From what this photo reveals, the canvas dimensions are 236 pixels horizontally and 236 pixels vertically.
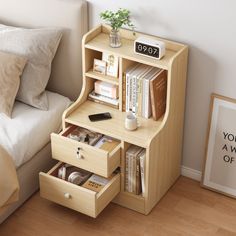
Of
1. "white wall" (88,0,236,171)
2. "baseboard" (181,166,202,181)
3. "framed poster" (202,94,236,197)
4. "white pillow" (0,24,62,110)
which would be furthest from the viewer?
"baseboard" (181,166,202,181)

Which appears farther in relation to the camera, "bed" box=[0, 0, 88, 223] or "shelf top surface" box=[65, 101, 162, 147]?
"bed" box=[0, 0, 88, 223]

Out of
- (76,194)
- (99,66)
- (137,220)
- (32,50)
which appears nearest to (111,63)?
(99,66)

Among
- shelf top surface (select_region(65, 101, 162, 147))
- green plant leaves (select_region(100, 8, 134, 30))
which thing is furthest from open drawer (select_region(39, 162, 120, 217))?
green plant leaves (select_region(100, 8, 134, 30))

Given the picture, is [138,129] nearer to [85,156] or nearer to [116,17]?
[85,156]

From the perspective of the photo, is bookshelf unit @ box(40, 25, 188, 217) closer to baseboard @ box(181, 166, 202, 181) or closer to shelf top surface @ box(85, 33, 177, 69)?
shelf top surface @ box(85, 33, 177, 69)

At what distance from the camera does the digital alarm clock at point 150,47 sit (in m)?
2.80

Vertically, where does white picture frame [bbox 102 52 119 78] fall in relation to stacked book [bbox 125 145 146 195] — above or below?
above

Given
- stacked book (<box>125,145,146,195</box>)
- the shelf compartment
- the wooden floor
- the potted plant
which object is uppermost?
the potted plant

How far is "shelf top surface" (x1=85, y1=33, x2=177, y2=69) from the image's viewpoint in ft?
9.20

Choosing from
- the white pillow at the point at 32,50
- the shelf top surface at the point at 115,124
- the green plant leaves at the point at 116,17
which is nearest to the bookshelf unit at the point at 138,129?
the shelf top surface at the point at 115,124

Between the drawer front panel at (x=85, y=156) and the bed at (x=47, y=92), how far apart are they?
0.15 meters

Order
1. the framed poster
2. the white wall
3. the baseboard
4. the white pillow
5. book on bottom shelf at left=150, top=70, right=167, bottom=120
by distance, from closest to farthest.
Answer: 1. the white wall
2. book on bottom shelf at left=150, top=70, right=167, bottom=120
3. the framed poster
4. the white pillow
5. the baseboard

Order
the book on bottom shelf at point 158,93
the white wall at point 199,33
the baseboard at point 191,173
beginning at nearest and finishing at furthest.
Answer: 1. the white wall at point 199,33
2. the book on bottom shelf at point 158,93
3. the baseboard at point 191,173

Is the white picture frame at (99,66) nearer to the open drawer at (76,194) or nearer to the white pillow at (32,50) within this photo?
the white pillow at (32,50)
